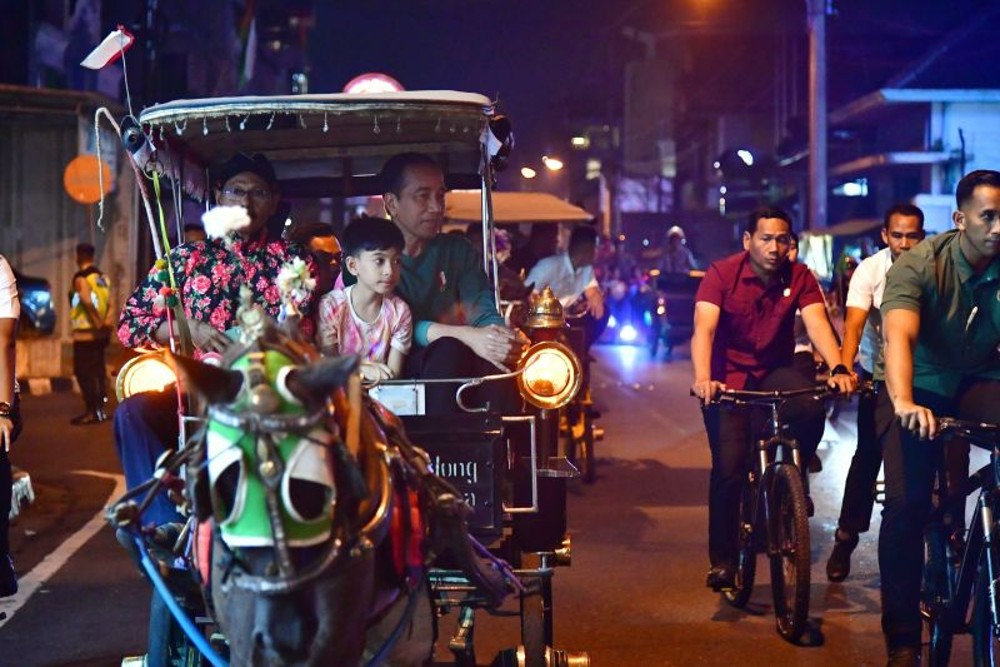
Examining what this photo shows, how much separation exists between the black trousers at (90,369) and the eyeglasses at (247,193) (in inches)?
416

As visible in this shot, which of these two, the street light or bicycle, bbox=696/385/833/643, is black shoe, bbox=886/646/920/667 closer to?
bicycle, bbox=696/385/833/643

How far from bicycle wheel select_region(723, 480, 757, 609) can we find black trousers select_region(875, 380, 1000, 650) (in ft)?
4.09

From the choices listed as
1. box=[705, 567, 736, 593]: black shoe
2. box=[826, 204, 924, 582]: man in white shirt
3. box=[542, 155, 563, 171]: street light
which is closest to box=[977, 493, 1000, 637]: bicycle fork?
box=[705, 567, 736, 593]: black shoe

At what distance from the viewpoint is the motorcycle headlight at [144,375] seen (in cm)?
514

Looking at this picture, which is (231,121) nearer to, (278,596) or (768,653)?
(278,596)

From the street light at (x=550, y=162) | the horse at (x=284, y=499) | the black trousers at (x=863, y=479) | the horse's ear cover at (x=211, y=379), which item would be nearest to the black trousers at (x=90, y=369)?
the street light at (x=550, y=162)

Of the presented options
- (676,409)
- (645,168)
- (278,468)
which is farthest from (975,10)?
(278,468)

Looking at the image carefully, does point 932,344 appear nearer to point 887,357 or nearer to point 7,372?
point 887,357

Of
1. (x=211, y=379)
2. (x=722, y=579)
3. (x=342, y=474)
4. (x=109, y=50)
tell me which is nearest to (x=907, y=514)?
(x=722, y=579)

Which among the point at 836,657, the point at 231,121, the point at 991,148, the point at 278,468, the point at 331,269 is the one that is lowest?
the point at 836,657

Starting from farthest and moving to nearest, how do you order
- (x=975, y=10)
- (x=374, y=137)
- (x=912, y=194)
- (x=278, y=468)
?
1. (x=975, y=10)
2. (x=912, y=194)
3. (x=374, y=137)
4. (x=278, y=468)

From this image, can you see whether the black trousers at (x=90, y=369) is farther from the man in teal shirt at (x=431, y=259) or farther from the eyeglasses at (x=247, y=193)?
the eyeglasses at (x=247, y=193)

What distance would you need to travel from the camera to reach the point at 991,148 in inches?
1177

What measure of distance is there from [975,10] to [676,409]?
75.4 feet
